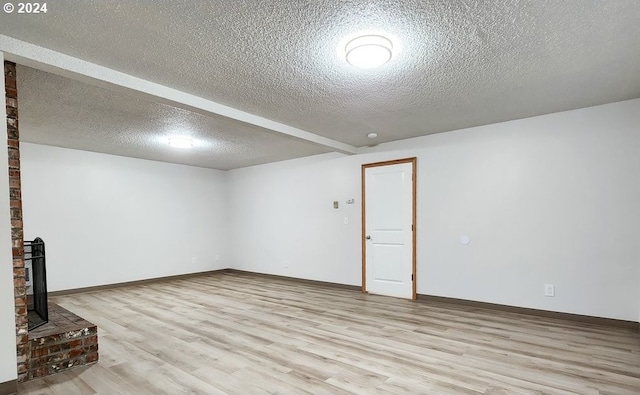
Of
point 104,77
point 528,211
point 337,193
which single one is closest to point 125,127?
point 104,77

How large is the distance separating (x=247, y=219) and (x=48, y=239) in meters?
3.56

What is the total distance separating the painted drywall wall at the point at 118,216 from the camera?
5.39 metres

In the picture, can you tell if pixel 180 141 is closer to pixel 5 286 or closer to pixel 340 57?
pixel 5 286

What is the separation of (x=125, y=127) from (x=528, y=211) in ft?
17.3

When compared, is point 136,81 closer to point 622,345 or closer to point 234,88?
point 234,88

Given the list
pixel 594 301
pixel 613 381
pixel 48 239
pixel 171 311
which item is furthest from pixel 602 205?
pixel 48 239

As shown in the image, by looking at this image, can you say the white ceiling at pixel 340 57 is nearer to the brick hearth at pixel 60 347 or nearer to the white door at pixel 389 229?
the white door at pixel 389 229

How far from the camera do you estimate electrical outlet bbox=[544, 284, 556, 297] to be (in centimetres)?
393

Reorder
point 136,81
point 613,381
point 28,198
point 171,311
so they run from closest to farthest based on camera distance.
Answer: point 613,381
point 136,81
point 171,311
point 28,198

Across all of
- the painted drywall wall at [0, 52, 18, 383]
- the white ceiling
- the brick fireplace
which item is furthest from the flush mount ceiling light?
the painted drywall wall at [0, 52, 18, 383]

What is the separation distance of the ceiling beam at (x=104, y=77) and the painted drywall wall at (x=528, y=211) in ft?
8.68

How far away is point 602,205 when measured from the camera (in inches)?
144

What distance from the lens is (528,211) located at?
13.5ft

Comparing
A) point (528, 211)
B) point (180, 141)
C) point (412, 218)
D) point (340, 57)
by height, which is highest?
point (340, 57)
